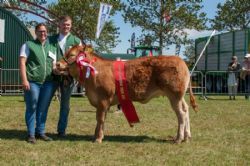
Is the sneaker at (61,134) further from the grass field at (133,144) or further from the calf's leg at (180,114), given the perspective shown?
the calf's leg at (180,114)

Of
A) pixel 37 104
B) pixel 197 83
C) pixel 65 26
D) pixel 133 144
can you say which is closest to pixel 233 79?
pixel 197 83

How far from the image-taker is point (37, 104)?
26.0 feet

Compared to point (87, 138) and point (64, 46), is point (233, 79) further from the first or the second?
point (64, 46)

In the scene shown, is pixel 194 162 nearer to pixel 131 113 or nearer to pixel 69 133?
pixel 131 113

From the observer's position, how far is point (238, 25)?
155ft

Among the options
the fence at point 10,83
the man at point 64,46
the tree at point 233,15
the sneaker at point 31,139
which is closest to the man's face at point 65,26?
the man at point 64,46

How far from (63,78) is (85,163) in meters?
2.46

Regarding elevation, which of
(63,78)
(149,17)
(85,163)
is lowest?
(85,163)

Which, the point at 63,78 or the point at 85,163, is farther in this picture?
the point at 63,78

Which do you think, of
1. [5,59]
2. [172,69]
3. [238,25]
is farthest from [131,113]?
[238,25]

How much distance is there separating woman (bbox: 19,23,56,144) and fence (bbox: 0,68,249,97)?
1171 centimetres

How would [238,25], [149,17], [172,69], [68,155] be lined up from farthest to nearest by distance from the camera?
[238,25] → [149,17] → [172,69] → [68,155]

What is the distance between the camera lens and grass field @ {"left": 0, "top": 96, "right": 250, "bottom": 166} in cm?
615

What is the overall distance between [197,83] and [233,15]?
2688 centimetres
